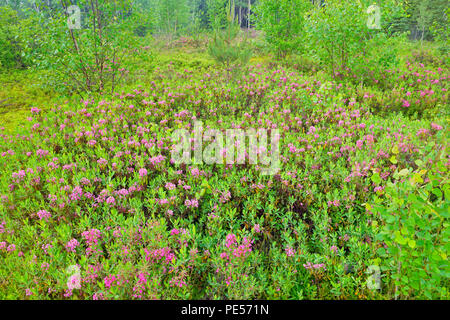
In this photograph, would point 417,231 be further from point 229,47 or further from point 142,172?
point 229,47

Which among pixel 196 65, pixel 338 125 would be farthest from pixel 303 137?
pixel 196 65

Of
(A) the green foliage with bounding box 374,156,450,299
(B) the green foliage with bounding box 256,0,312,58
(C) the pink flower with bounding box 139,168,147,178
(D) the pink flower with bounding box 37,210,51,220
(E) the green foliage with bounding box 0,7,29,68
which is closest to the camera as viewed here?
(A) the green foliage with bounding box 374,156,450,299

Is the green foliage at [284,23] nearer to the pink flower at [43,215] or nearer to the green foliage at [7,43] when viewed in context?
the pink flower at [43,215]

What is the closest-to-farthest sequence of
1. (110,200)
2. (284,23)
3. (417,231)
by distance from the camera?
(417,231) → (110,200) → (284,23)

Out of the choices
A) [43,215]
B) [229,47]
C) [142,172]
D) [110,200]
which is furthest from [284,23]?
[43,215]

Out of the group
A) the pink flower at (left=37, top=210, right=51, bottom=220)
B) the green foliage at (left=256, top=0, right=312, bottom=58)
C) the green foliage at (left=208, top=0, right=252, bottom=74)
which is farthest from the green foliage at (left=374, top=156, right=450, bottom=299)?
the green foliage at (left=256, top=0, right=312, bottom=58)

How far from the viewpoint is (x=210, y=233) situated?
3.64 meters

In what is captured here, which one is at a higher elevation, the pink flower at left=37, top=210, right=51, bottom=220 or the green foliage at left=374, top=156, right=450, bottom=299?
the green foliage at left=374, top=156, right=450, bottom=299

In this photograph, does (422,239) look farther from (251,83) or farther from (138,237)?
(251,83)

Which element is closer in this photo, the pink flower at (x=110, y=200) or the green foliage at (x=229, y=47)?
the pink flower at (x=110, y=200)

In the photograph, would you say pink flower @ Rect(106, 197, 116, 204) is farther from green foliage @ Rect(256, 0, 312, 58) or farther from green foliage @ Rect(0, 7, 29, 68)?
green foliage @ Rect(0, 7, 29, 68)

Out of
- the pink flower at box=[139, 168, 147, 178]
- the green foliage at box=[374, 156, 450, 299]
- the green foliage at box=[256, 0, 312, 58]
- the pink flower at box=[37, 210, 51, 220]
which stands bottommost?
the pink flower at box=[37, 210, 51, 220]

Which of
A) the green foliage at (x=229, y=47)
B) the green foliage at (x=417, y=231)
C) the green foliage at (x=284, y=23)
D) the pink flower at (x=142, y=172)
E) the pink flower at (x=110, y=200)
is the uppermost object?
the green foliage at (x=284, y=23)

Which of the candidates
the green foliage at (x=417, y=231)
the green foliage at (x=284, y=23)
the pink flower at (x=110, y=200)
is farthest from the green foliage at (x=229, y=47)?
the green foliage at (x=417, y=231)
